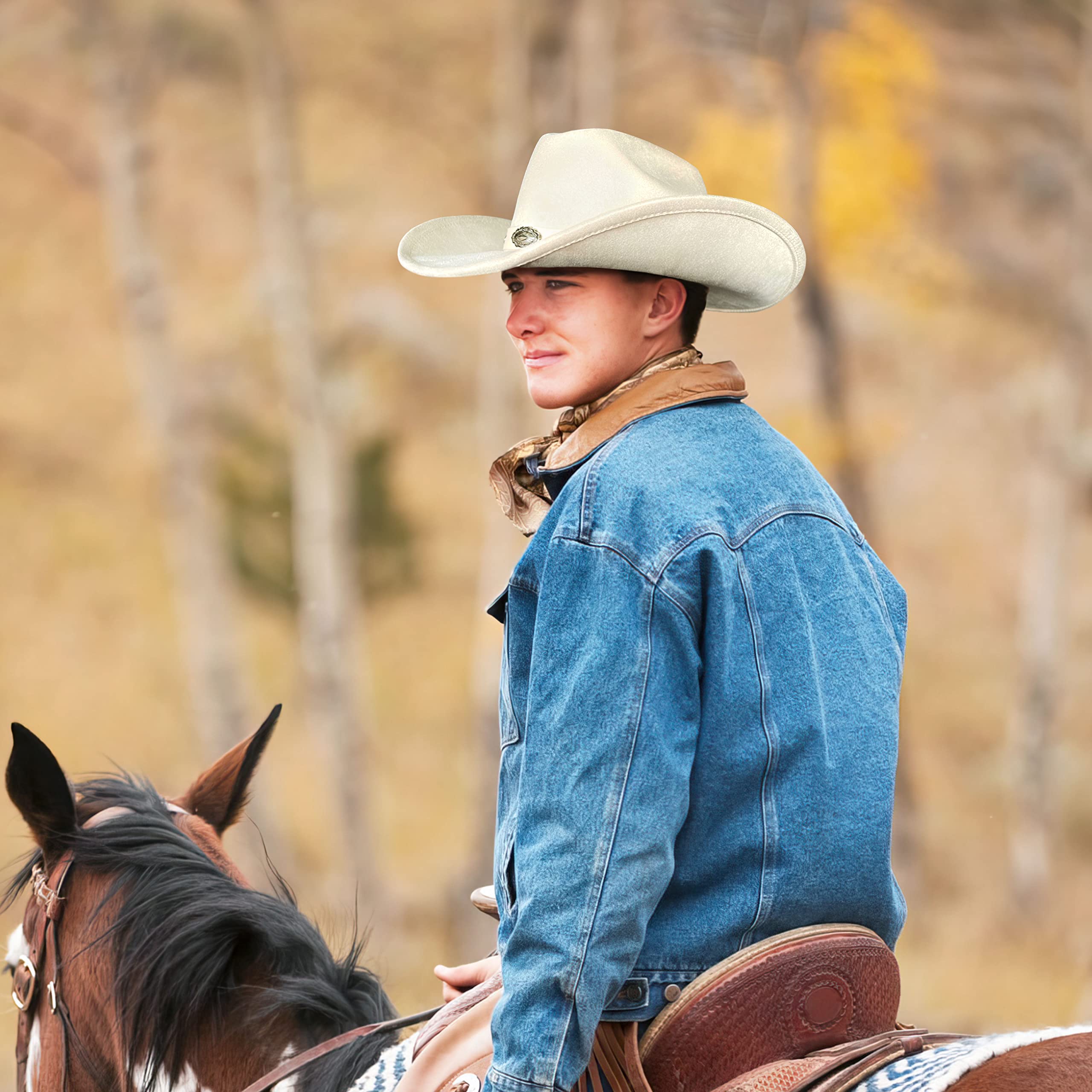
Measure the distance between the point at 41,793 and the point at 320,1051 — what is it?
66 cm

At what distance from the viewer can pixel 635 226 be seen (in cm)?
201

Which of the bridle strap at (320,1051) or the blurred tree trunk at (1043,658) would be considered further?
the blurred tree trunk at (1043,658)

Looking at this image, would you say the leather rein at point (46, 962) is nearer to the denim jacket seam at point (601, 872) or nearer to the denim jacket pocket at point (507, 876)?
the denim jacket pocket at point (507, 876)

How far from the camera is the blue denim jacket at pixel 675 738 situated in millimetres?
1756

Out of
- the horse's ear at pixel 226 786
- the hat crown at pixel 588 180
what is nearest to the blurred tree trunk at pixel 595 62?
the horse's ear at pixel 226 786

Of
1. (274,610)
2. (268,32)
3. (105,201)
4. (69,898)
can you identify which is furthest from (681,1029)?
(105,201)

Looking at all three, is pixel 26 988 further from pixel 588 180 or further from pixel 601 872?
pixel 588 180

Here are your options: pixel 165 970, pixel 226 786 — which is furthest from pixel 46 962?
pixel 226 786

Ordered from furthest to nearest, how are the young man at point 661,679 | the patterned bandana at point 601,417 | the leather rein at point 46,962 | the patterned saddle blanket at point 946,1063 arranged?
the leather rein at point 46,962, the patterned bandana at point 601,417, the young man at point 661,679, the patterned saddle blanket at point 946,1063

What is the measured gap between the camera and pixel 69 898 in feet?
8.04

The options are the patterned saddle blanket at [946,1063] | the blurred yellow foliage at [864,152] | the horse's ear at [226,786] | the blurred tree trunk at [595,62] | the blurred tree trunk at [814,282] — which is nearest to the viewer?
the patterned saddle blanket at [946,1063]

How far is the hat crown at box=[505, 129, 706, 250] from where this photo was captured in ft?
6.87

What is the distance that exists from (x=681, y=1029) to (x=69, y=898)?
120 cm

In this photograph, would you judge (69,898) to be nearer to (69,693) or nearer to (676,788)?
(676,788)
